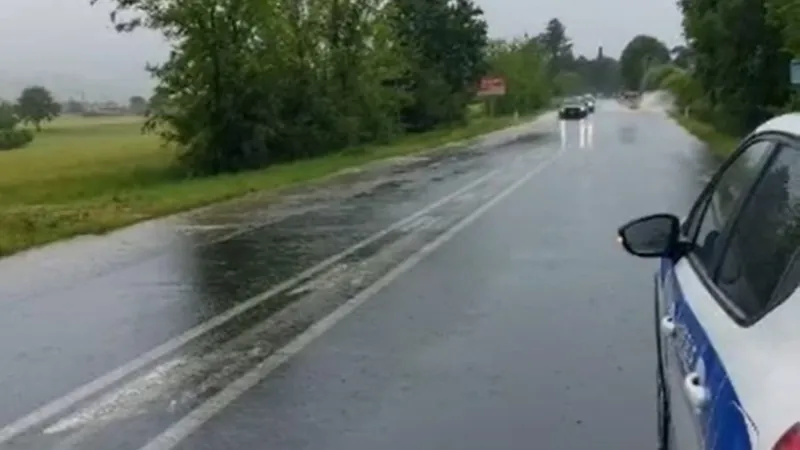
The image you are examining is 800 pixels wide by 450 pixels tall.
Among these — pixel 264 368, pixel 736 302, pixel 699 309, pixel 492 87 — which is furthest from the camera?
pixel 492 87

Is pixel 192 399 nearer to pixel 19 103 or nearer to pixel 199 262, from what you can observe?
pixel 199 262

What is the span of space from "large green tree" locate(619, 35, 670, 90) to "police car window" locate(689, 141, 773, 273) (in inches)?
6597

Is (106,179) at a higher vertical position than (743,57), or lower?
lower

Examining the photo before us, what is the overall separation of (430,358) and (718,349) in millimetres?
4718

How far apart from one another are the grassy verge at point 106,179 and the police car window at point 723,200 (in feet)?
34.6

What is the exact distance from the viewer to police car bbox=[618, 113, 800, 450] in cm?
238

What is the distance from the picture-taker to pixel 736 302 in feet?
10.5

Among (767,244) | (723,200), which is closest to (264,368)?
(723,200)

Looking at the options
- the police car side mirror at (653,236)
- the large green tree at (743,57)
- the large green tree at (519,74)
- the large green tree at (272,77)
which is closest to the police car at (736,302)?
the police car side mirror at (653,236)

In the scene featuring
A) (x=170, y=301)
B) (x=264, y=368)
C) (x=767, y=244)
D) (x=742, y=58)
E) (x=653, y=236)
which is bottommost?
(x=742, y=58)

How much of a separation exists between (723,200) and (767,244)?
3.83ft

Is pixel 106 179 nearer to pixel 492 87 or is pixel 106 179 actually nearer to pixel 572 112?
pixel 572 112

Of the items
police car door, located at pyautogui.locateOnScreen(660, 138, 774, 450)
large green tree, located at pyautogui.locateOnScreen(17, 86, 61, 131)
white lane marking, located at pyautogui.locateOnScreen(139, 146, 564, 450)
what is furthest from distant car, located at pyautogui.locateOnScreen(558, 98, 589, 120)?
police car door, located at pyautogui.locateOnScreen(660, 138, 774, 450)

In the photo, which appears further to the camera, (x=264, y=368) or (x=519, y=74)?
(x=519, y=74)
